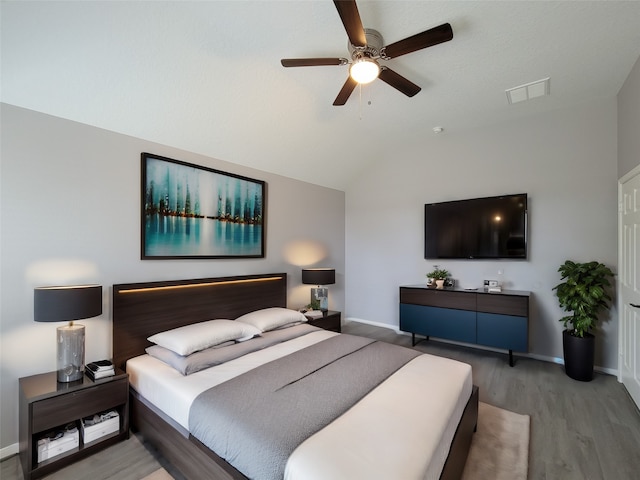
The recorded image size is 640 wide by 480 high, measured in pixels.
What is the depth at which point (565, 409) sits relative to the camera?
8.34 ft

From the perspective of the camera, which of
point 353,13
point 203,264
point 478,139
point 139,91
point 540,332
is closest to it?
point 353,13

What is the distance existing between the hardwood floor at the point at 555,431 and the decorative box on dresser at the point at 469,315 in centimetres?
35

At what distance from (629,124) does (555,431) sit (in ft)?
9.61

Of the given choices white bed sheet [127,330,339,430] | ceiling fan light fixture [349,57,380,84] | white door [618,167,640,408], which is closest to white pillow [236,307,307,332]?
white bed sheet [127,330,339,430]

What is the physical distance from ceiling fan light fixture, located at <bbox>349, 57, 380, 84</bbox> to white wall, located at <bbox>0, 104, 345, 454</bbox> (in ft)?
6.56

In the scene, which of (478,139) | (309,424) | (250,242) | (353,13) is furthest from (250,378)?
(478,139)

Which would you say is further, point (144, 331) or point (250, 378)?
point (144, 331)

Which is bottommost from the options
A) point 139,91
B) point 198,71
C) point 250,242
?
point 250,242

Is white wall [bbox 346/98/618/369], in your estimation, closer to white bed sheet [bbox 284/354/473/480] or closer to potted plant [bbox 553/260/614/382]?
potted plant [bbox 553/260/614/382]

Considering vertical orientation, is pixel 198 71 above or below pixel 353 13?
above

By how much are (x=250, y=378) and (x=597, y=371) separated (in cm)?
387

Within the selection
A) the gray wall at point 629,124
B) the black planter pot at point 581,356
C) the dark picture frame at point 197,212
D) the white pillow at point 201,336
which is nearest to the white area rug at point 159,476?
the white pillow at point 201,336

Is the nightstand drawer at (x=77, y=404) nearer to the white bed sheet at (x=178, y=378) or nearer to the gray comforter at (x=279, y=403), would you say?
the white bed sheet at (x=178, y=378)

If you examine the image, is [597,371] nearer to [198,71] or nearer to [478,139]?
[478,139]
